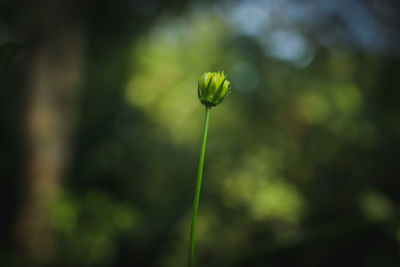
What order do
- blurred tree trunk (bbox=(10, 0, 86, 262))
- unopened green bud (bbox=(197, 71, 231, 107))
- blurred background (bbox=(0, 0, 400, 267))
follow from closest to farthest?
unopened green bud (bbox=(197, 71, 231, 107)) → blurred background (bbox=(0, 0, 400, 267)) → blurred tree trunk (bbox=(10, 0, 86, 262))

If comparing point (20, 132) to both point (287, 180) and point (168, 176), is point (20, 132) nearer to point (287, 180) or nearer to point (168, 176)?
point (168, 176)

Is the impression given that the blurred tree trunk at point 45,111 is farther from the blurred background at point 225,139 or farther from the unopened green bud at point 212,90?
the unopened green bud at point 212,90

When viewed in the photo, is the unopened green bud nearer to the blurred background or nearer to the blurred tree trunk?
the blurred background

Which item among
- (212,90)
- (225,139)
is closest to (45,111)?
(225,139)

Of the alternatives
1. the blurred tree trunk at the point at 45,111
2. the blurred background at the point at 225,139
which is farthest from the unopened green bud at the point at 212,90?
the blurred tree trunk at the point at 45,111

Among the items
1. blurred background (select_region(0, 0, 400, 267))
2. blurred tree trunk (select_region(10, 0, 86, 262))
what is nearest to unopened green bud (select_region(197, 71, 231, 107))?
blurred background (select_region(0, 0, 400, 267))

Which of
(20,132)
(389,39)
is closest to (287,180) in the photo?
(389,39)
